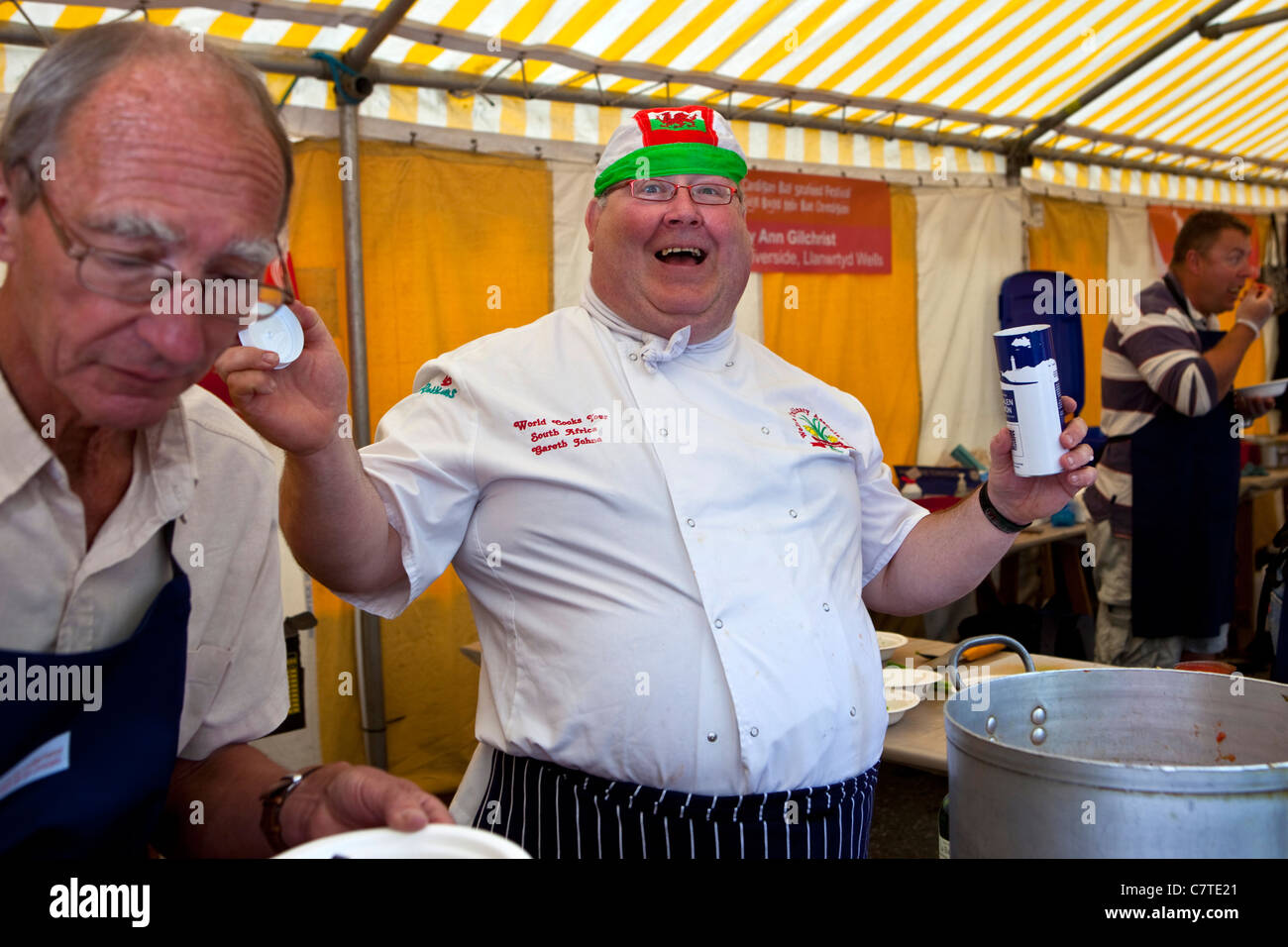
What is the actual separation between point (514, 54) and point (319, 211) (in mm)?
1090

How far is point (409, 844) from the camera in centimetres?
87

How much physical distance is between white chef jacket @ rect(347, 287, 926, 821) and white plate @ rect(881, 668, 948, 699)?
2.37 ft

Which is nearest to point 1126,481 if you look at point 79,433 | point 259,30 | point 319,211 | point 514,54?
point 514,54

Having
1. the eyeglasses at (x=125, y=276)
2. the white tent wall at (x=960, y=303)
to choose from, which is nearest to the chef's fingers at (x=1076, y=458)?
the eyeglasses at (x=125, y=276)

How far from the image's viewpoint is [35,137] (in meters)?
1.02

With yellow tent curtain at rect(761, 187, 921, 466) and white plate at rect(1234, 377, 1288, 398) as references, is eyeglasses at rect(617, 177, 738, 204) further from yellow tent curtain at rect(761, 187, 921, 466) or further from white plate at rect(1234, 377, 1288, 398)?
yellow tent curtain at rect(761, 187, 921, 466)

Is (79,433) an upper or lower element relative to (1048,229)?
lower

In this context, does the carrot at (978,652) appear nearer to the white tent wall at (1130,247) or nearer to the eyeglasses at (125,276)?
the eyeglasses at (125,276)

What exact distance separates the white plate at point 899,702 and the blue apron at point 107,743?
166 centimetres

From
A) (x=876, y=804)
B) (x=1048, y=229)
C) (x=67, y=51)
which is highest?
(x=1048, y=229)

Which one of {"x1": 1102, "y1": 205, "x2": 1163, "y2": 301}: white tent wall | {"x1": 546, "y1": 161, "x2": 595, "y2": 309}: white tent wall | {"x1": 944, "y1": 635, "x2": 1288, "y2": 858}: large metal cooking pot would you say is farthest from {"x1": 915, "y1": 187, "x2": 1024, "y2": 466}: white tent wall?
{"x1": 944, "y1": 635, "x2": 1288, "y2": 858}: large metal cooking pot

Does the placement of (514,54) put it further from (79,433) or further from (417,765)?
(79,433)

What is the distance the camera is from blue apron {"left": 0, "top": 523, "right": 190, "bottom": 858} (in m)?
1.05

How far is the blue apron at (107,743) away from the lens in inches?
41.4
